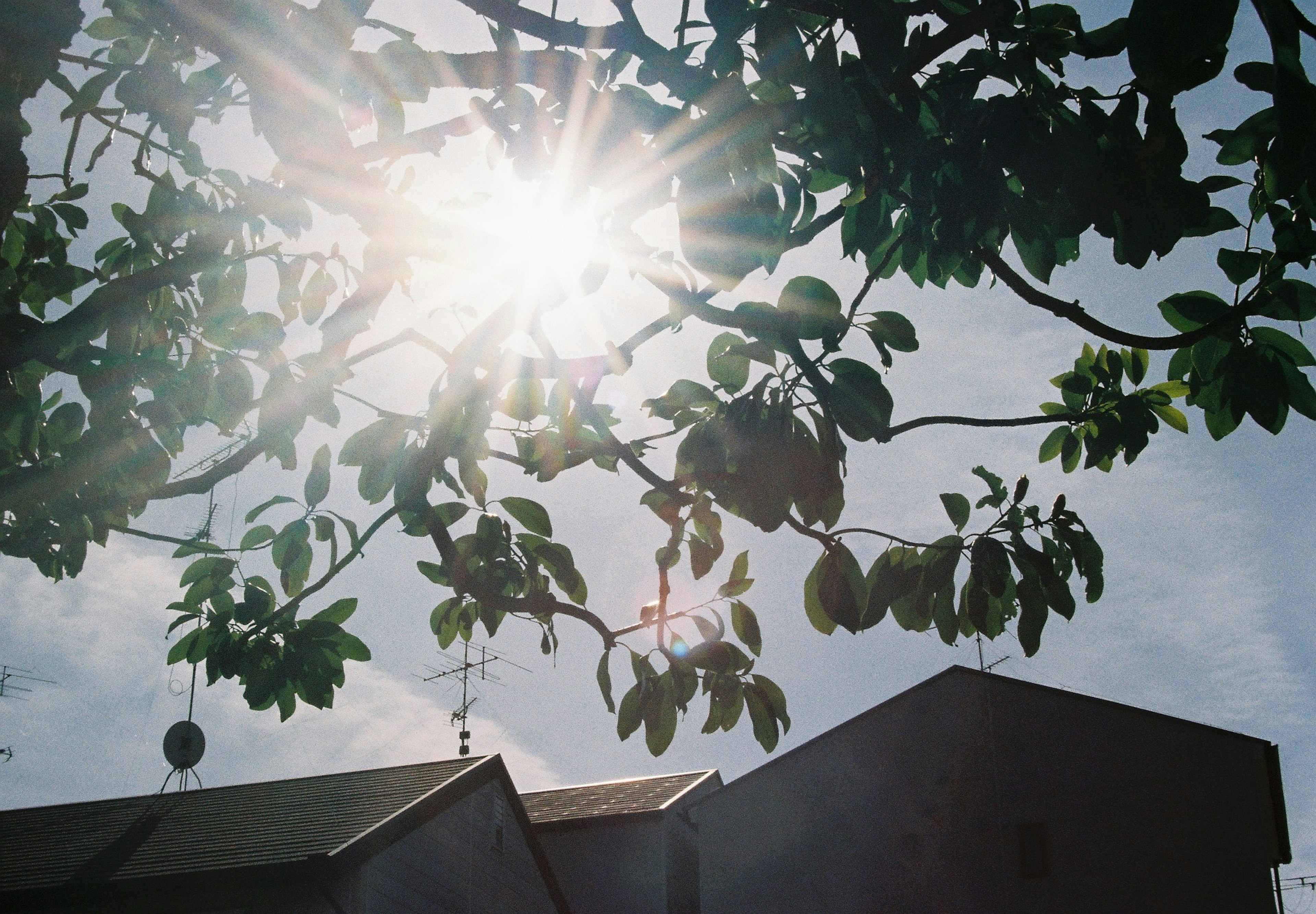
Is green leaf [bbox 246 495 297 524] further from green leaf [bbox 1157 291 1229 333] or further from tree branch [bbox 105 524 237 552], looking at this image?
green leaf [bbox 1157 291 1229 333]

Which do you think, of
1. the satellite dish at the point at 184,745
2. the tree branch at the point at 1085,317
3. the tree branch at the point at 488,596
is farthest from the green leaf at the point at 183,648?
the satellite dish at the point at 184,745

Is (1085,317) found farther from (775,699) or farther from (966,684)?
(966,684)

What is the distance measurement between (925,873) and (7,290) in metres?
15.4

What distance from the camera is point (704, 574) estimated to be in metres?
2.78

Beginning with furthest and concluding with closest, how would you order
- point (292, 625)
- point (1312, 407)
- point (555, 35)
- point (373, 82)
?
point (292, 625), point (373, 82), point (555, 35), point (1312, 407)

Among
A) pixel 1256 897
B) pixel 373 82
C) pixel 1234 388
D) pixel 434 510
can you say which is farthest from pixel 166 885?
pixel 1256 897

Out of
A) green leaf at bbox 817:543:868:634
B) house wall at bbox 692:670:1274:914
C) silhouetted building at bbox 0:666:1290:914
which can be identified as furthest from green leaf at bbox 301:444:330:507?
house wall at bbox 692:670:1274:914

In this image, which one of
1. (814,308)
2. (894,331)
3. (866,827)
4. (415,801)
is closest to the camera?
(814,308)

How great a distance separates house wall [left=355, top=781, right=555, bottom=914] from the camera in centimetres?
1127

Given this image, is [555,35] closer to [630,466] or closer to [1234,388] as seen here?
[630,466]

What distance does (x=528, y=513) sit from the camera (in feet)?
9.24

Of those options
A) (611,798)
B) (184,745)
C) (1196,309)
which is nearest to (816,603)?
(1196,309)

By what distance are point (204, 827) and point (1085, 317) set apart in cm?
1389

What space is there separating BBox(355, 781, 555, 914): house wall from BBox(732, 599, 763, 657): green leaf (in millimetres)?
9695
